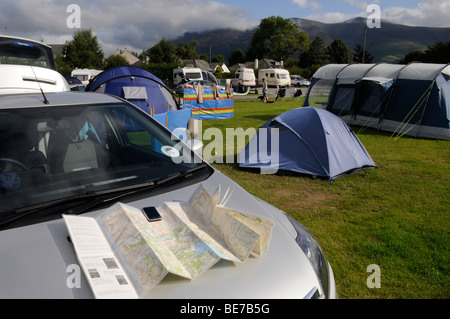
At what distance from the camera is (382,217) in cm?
451

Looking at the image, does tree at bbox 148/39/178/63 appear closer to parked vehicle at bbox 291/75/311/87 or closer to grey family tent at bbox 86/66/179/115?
parked vehicle at bbox 291/75/311/87

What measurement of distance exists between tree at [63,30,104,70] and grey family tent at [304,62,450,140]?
45641 millimetres

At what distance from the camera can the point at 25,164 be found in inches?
82.9

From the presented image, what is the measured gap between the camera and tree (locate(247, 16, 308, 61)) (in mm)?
78438

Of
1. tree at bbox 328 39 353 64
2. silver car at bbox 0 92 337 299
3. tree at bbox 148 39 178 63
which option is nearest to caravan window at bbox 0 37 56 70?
silver car at bbox 0 92 337 299

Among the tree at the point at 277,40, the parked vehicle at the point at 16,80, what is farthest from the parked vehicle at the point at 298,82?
the parked vehicle at the point at 16,80

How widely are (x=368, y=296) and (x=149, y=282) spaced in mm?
2337

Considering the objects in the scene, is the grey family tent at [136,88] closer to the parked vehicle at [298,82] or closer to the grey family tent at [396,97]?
the grey family tent at [396,97]

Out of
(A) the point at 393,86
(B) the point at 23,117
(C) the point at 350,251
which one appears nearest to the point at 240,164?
(C) the point at 350,251

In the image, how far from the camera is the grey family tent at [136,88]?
973cm

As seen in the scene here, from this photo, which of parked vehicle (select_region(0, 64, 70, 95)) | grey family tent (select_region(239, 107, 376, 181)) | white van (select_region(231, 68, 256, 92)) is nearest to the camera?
parked vehicle (select_region(0, 64, 70, 95))

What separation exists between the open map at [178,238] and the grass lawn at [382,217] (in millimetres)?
1749

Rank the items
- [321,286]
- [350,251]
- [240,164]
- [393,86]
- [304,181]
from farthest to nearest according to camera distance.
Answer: [393,86], [240,164], [304,181], [350,251], [321,286]

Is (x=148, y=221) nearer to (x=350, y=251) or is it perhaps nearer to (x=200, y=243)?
(x=200, y=243)
